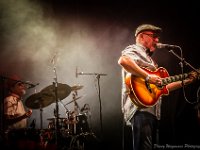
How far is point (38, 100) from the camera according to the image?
6461 mm

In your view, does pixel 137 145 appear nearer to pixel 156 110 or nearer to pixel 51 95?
pixel 156 110

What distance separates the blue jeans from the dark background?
3262mm

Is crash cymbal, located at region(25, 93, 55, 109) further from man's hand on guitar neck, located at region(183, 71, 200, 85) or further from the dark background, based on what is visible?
man's hand on guitar neck, located at region(183, 71, 200, 85)

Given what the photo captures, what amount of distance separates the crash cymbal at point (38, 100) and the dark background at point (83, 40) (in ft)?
5.21

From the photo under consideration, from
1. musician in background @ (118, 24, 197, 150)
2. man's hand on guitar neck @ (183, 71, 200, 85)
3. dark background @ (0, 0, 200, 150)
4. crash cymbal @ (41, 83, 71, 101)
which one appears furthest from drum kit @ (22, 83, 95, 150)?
man's hand on guitar neck @ (183, 71, 200, 85)

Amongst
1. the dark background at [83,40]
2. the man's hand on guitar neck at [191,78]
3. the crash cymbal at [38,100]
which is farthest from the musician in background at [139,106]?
Result: the dark background at [83,40]

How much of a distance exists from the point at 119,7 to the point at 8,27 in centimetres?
269

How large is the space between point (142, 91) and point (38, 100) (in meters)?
3.06

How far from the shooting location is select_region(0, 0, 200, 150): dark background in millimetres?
7602

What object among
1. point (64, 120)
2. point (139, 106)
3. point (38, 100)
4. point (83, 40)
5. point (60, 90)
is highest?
point (83, 40)

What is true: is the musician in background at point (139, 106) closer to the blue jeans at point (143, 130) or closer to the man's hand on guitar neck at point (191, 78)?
the blue jeans at point (143, 130)

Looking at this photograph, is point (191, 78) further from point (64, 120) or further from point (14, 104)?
point (64, 120)

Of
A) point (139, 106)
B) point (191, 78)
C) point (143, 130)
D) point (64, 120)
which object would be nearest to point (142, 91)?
point (139, 106)

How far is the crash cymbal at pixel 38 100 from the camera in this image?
249 inches
